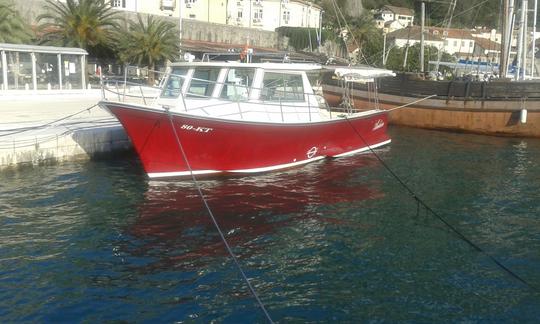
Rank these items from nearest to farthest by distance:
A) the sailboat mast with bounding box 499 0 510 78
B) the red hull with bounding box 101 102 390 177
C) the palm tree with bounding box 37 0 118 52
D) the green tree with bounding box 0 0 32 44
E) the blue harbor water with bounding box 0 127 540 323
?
the blue harbor water with bounding box 0 127 540 323
the red hull with bounding box 101 102 390 177
the sailboat mast with bounding box 499 0 510 78
the green tree with bounding box 0 0 32 44
the palm tree with bounding box 37 0 118 52

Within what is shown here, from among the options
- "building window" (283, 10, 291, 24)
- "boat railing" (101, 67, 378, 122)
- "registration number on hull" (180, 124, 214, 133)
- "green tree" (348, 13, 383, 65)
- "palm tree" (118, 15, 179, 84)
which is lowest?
"registration number on hull" (180, 124, 214, 133)

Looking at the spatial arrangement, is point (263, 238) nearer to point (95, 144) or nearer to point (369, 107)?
point (95, 144)

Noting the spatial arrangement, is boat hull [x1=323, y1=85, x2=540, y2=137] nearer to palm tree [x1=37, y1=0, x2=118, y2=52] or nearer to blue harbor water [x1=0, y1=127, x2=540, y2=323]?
blue harbor water [x1=0, y1=127, x2=540, y2=323]

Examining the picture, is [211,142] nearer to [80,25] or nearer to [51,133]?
[51,133]

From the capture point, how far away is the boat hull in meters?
24.9

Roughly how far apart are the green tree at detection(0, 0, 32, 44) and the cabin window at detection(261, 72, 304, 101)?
64.3 ft

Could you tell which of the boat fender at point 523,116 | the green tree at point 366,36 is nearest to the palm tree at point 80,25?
the boat fender at point 523,116

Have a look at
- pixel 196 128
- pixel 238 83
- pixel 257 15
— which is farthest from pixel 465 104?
pixel 257 15

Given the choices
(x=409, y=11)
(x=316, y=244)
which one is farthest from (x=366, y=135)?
(x=409, y=11)

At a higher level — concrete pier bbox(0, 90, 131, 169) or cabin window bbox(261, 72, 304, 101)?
cabin window bbox(261, 72, 304, 101)

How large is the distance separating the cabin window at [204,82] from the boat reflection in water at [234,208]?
8.37ft

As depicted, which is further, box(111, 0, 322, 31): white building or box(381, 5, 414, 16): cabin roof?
box(381, 5, 414, 16): cabin roof

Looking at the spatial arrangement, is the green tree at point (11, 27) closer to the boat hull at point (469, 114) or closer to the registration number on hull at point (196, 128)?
the boat hull at point (469, 114)

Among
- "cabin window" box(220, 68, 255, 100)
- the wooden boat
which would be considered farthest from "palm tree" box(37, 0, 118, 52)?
"cabin window" box(220, 68, 255, 100)
